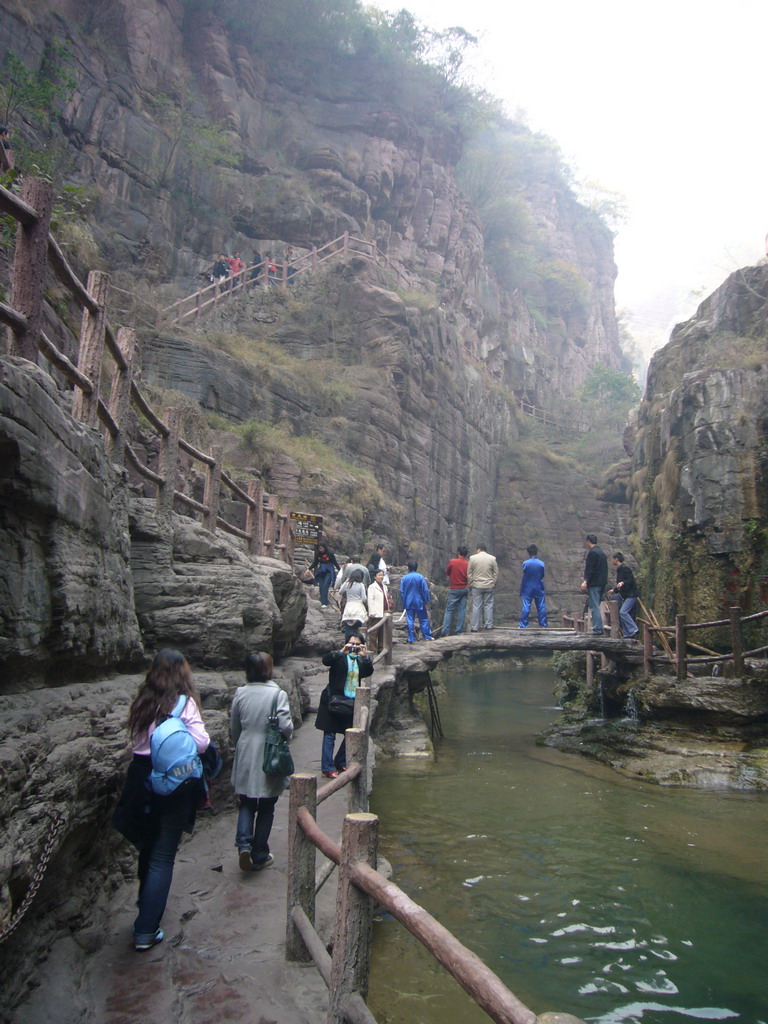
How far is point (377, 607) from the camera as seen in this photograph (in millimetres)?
13883

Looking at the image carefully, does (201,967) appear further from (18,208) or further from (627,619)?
(627,619)

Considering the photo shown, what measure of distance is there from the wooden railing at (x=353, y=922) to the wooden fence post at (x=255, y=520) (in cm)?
750

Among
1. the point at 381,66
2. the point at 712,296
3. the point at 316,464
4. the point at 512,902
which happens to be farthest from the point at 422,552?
the point at 381,66

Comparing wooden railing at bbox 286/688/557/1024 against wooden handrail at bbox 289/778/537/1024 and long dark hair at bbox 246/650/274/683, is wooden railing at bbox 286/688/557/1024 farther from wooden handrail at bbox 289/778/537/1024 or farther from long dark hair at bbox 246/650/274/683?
long dark hair at bbox 246/650/274/683

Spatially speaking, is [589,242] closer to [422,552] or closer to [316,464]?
[422,552]

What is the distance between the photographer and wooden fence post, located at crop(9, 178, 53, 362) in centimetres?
428

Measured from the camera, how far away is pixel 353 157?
39531mm

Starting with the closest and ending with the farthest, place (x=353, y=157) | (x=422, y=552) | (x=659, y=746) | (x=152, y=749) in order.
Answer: (x=152, y=749), (x=659, y=746), (x=422, y=552), (x=353, y=157)

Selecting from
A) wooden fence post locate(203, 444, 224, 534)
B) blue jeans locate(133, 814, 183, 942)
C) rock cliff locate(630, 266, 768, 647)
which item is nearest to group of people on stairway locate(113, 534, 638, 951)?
blue jeans locate(133, 814, 183, 942)

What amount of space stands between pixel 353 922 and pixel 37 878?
1.46m

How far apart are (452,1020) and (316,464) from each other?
2000 cm

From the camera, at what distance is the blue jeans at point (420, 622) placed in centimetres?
1600

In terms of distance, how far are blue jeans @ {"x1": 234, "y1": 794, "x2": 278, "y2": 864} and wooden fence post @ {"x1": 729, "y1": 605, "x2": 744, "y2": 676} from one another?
1017 cm

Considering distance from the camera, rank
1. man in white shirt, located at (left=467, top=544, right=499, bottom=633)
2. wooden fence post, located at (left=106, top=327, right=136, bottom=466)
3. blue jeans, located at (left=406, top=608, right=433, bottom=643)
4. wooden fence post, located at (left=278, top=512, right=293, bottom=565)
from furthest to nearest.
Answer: blue jeans, located at (left=406, top=608, right=433, bottom=643) → wooden fence post, located at (left=278, top=512, right=293, bottom=565) → man in white shirt, located at (left=467, top=544, right=499, bottom=633) → wooden fence post, located at (left=106, top=327, right=136, bottom=466)
